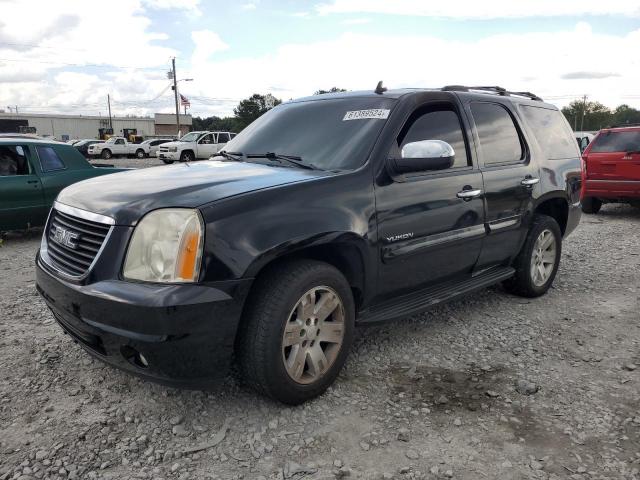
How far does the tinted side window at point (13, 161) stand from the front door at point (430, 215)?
615cm

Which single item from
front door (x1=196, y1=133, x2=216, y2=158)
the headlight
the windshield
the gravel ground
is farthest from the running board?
front door (x1=196, y1=133, x2=216, y2=158)

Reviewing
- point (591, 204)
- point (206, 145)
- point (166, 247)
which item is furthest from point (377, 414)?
point (206, 145)

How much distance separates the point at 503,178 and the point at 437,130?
821mm

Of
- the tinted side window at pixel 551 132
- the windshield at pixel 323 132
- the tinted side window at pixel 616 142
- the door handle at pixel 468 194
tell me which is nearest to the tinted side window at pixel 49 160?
the windshield at pixel 323 132

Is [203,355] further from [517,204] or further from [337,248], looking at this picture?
[517,204]

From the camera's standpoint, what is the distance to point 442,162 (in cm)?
330

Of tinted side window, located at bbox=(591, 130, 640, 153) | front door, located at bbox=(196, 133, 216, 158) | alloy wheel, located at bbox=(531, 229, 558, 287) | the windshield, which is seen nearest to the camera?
the windshield

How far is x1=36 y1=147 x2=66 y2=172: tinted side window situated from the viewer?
7527mm

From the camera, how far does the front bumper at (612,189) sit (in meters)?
9.27

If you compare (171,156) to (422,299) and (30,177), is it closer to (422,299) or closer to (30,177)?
(30,177)

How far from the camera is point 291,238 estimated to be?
2.70 metres

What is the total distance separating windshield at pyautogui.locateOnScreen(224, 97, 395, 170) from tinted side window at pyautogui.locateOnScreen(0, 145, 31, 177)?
15.5 feet

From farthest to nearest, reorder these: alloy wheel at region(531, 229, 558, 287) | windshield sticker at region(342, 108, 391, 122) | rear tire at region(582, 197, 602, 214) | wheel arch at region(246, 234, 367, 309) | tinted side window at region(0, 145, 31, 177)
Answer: rear tire at region(582, 197, 602, 214) → tinted side window at region(0, 145, 31, 177) → alloy wheel at region(531, 229, 558, 287) → windshield sticker at region(342, 108, 391, 122) → wheel arch at region(246, 234, 367, 309)

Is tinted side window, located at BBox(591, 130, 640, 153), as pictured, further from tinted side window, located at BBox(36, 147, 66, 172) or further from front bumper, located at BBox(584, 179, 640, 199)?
tinted side window, located at BBox(36, 147, 66, 172)
